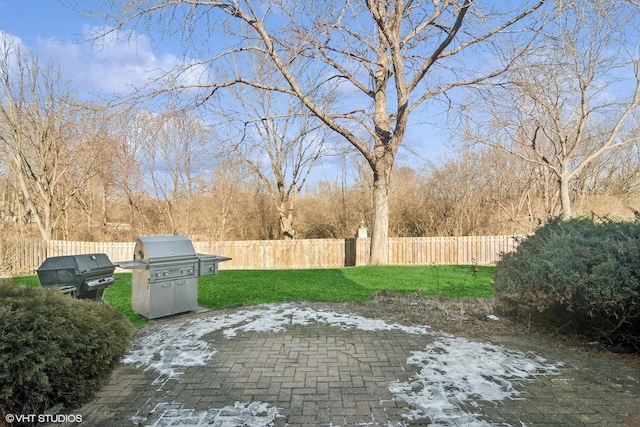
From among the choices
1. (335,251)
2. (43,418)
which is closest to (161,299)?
(43,418)

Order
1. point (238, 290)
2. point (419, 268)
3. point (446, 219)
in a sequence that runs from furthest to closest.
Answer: point (446, 219) < point (419, 268) < point (238, 290)

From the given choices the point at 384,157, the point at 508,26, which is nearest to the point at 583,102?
the point at 508,26

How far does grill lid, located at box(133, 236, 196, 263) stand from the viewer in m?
5.58

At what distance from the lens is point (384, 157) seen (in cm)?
1338

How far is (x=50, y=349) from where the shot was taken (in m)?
2.71

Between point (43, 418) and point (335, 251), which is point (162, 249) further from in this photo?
point (335, 251)

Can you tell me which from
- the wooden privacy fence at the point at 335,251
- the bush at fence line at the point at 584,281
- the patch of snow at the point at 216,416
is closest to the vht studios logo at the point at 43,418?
the patch of snow at the point at 216,416

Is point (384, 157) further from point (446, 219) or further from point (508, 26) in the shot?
point (446, 219)

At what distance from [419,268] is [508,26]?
839 cm

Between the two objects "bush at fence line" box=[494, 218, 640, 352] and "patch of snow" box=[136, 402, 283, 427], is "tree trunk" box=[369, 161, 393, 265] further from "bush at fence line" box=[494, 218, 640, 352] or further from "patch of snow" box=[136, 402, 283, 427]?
"patch of snow" box=[136, 402, 283, 427]

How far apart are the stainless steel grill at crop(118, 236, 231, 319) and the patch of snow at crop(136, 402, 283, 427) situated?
299 cm

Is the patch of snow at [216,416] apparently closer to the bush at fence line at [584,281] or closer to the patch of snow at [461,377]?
the patch of snow at [461,377]

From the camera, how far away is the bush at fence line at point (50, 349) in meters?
2.56

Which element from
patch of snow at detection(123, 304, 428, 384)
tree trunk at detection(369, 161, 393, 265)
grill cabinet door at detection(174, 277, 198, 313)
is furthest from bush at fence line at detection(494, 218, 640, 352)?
tree trunk at detection(369, 161, 393, 265)
